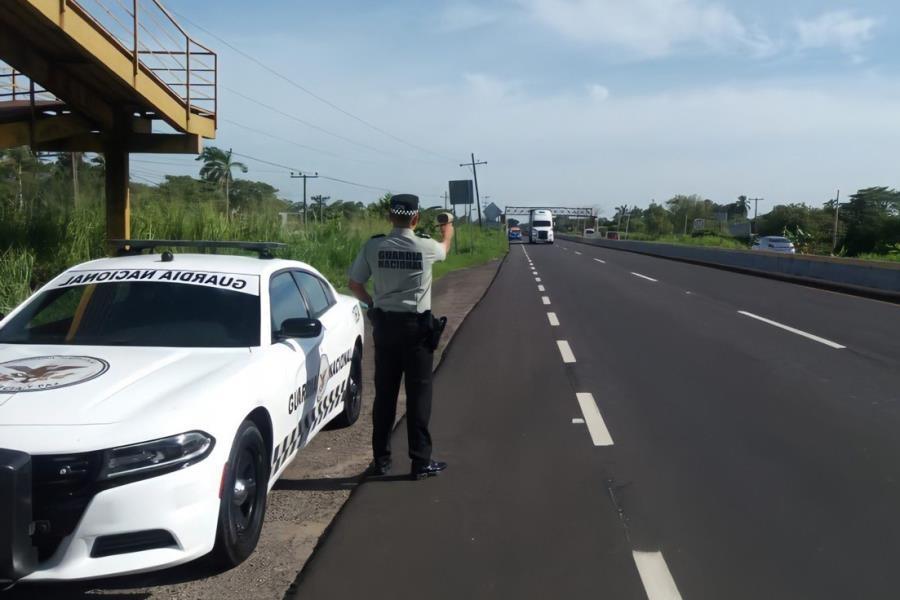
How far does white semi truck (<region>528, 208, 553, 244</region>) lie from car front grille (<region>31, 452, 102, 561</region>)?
73495mm

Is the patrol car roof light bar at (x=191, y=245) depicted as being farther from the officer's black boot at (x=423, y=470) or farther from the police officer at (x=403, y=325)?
the officer's black boot at (x=423, y=470)

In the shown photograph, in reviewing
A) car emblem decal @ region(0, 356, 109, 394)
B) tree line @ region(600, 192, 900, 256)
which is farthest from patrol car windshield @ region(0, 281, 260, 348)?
tree line @ region(600, 192, 900, 256)

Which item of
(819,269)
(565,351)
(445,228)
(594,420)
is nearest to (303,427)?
(445,228)

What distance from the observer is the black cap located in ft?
17.7

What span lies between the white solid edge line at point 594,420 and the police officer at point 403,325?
149 cm

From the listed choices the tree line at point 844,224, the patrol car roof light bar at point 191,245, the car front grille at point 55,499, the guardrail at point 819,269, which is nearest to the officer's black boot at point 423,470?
the patrol car roof light bar at point 191,245

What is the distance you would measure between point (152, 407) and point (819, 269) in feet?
78.8

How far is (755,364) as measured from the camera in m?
9.62

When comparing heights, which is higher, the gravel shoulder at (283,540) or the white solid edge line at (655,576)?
the white solid edge line at (655,576)

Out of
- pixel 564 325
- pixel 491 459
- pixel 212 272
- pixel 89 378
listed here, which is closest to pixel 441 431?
pixel 491 459

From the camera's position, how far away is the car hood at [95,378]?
3.54 meters

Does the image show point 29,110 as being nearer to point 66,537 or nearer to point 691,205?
point 66,537

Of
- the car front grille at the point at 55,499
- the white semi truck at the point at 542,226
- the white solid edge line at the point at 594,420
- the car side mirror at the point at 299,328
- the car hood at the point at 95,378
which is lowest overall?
the white solid edge line at the point at 594,420

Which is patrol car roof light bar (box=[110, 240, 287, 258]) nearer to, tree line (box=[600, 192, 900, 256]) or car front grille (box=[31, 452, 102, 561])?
car front grille (box=[31, 452, 102, 561])
